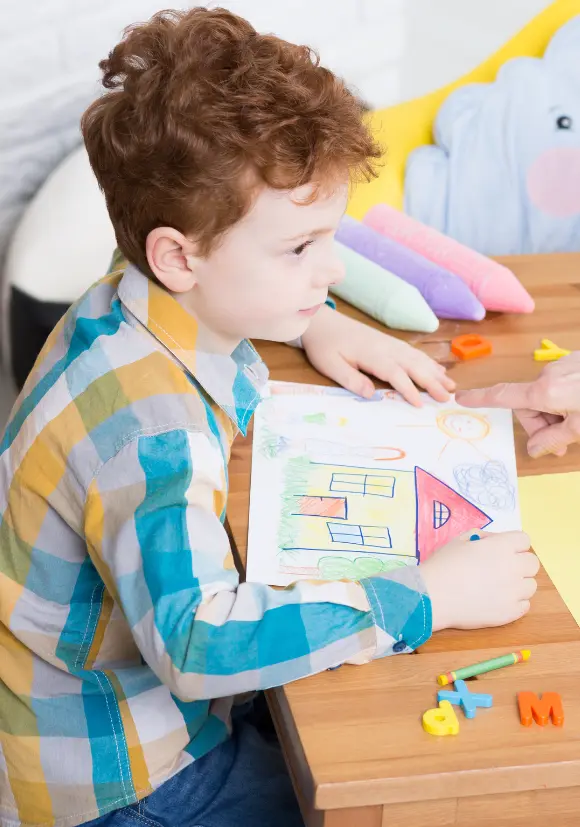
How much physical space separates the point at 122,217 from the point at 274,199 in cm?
16

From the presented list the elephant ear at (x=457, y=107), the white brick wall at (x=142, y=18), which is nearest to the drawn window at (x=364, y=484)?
the elephant ear at (x=457, y=107)

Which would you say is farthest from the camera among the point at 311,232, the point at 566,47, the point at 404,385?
the point at 566,47

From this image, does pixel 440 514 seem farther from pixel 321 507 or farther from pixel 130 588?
pixel 130 588

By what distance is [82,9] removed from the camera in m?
1.65

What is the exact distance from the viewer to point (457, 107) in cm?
168

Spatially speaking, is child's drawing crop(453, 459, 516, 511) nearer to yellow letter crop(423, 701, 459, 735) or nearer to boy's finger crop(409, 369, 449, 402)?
boy's finger crop(409, 369, 449, 402)

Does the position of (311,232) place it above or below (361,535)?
above

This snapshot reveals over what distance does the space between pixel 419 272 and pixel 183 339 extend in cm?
47

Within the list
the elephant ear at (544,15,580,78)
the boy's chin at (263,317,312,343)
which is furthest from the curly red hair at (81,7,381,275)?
the elephant ear at (544,15,580,78)

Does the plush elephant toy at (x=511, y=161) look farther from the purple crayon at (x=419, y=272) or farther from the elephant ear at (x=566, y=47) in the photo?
the purple crayon at (x=419, y=272)

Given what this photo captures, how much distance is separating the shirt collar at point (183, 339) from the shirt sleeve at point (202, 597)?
107 millimetres

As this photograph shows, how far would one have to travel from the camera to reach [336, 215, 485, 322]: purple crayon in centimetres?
120

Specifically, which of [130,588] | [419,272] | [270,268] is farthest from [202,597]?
[419,272]

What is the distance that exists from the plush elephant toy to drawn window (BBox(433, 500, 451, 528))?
0.89 m
